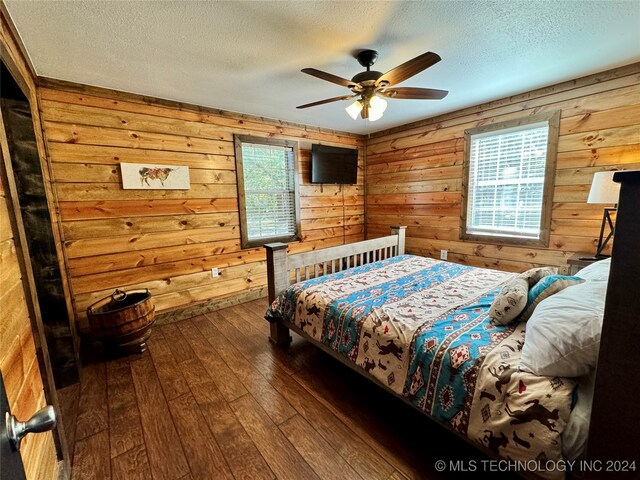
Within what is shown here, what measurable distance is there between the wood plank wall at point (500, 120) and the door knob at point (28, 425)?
3.79 meters

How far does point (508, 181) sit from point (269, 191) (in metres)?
2.92

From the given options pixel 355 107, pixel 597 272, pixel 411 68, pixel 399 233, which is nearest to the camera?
pixel 597 272

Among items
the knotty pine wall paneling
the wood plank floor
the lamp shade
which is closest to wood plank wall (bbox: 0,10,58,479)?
the knotty pine wall paneling

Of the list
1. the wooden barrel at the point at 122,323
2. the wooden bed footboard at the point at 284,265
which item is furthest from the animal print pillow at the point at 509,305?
the wooden barrel at the point at 122,323

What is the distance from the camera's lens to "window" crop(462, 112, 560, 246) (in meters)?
2.84

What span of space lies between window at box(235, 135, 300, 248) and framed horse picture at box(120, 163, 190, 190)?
2.13 ft

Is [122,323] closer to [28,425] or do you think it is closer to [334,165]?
[28,425]

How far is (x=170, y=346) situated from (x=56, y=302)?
3.02ft

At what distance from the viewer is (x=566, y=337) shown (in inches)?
39.9

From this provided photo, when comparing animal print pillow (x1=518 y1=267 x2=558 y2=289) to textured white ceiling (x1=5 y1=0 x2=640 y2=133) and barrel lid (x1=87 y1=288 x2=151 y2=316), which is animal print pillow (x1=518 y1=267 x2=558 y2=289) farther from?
barrel lid (x1=87 y1=288 x2=151 y2=316)

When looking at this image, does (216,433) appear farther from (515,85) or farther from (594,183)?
(515,85)

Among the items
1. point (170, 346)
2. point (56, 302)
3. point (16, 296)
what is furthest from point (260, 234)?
point (16, 296)

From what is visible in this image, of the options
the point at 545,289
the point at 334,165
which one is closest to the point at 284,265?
the point at 545,289

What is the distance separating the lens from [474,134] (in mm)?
3291
